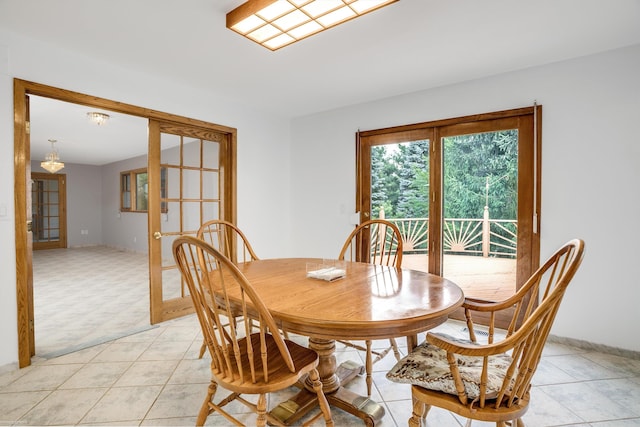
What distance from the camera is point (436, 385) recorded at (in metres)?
1.20

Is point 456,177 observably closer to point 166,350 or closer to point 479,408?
Answer: point 479,408

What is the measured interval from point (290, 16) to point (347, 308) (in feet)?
5.63

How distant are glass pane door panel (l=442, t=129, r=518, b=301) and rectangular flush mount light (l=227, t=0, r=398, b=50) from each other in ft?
5.93

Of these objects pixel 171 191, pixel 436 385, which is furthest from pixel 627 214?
pixel 171 191

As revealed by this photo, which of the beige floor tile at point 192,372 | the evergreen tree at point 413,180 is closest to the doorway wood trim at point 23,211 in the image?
the beige floor tile at point 192,372

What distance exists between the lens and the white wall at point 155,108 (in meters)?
2.17

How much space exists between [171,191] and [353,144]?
2.09 m

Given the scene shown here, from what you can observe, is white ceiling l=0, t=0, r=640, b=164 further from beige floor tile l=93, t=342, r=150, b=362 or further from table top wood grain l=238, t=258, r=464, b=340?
beige floor tile l=93, t=342, r=150, b=362

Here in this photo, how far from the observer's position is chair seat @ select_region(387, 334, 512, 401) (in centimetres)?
117

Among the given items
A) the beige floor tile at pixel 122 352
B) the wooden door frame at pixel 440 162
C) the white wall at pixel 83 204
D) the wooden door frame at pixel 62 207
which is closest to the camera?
the beige floor tile at pixel 122 352

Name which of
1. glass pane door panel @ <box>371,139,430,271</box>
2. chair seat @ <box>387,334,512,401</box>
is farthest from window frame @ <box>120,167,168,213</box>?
chair seat @ <box>387,334,512,401</box>

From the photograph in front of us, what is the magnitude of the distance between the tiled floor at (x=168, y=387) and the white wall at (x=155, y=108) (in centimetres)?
46

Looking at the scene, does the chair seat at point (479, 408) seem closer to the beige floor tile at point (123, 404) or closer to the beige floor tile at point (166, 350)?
the beige floor tile at point (123, 404)

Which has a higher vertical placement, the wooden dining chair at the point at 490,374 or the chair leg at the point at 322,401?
the wooden dining chair at the point at 490,374
